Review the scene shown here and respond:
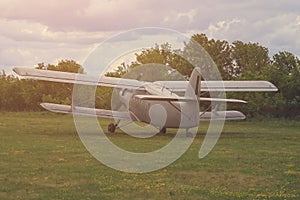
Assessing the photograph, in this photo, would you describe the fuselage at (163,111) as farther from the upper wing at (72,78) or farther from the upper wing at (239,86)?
the upper wing at (239,86)

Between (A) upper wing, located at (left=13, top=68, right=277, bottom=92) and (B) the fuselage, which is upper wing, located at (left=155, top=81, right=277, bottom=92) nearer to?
(A) upper wing, located at (left=13, top=68, right=277, bottom=92)

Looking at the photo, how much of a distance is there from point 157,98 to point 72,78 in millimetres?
5615

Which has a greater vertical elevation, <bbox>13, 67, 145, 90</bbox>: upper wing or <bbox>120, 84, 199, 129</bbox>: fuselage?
<bbox>13, 67, 145, 90</bbox>: upper wing

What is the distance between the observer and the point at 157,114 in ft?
84.4

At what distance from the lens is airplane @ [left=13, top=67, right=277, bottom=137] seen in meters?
23.9

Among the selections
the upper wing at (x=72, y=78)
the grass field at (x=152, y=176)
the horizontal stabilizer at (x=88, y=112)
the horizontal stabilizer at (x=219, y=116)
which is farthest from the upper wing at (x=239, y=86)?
the grass field at (x=152, y=176)

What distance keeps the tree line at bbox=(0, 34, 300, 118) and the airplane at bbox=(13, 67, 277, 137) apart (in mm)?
1512

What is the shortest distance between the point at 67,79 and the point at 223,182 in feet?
47.9

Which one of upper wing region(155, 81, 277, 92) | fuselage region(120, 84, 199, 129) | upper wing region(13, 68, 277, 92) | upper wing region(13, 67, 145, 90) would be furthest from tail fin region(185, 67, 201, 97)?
upper wing region(155, 81, 277, 92)

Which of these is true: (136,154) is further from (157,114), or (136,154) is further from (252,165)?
(157,114)

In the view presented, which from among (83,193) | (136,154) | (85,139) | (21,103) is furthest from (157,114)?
(21,103)

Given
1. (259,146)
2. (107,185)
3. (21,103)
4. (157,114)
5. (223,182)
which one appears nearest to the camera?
(107,185)

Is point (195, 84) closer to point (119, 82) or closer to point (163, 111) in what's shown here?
point (163, 111)

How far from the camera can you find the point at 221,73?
62281 millimetres
